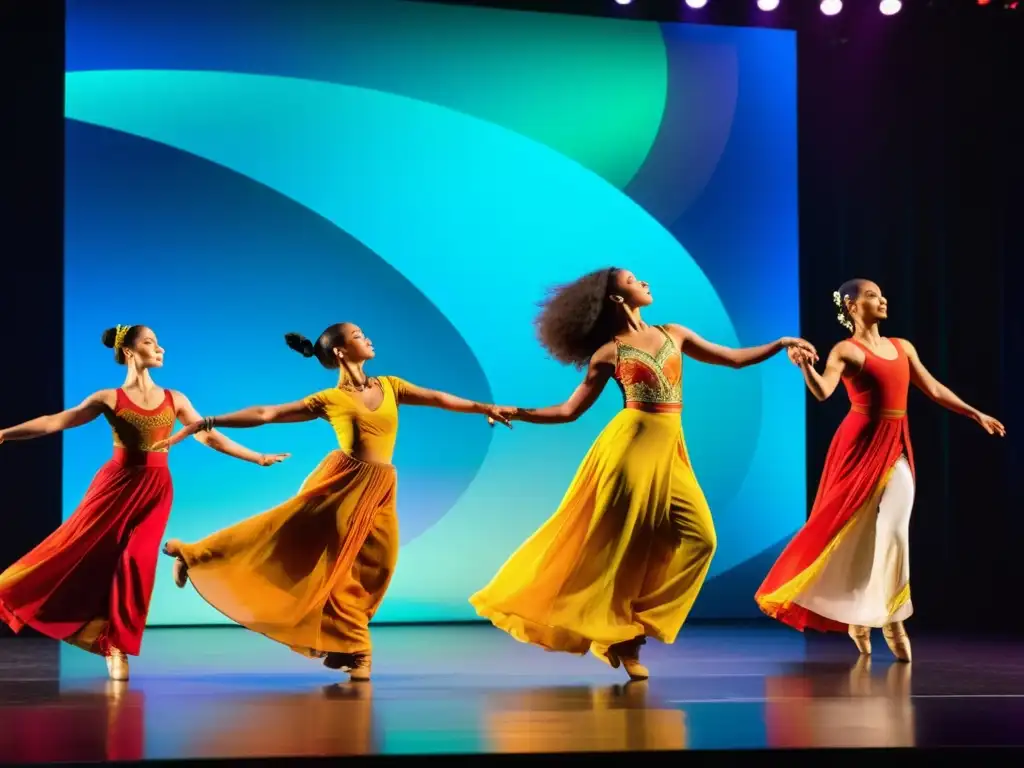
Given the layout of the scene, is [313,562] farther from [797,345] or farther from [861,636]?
[861,636]

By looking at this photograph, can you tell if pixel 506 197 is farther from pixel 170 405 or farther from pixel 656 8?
pixel 170 405

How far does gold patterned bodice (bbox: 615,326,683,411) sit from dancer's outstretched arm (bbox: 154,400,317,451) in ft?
3.75

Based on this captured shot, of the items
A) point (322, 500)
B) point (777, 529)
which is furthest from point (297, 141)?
point (777, 529)

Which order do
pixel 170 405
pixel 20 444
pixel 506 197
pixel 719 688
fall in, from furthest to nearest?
1. pixel 506 197
2. pixel 20 444
3. pixel 170 405
4. pixel 719 688

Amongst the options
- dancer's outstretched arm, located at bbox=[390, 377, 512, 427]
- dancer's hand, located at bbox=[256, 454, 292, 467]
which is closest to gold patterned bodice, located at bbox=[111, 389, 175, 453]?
dancer's hand, located at bbox=[256, 454, 292, 467]

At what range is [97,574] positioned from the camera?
16.1ft

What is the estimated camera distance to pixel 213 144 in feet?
22.5

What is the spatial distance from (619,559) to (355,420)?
1.07 m

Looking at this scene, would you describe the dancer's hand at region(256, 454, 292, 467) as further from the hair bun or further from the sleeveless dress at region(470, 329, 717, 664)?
the sleeveless dress at region(470, 329, 717, 664)

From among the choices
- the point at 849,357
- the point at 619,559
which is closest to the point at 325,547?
the point at 619,559

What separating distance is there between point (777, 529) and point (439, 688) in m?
3.27

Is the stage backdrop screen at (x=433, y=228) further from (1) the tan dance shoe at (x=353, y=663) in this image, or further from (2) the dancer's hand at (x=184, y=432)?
(1) the tan dance shoe at (x=353, y=663)

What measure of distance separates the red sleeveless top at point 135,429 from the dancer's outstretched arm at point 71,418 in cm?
5

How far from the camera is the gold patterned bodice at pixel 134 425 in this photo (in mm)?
5027
